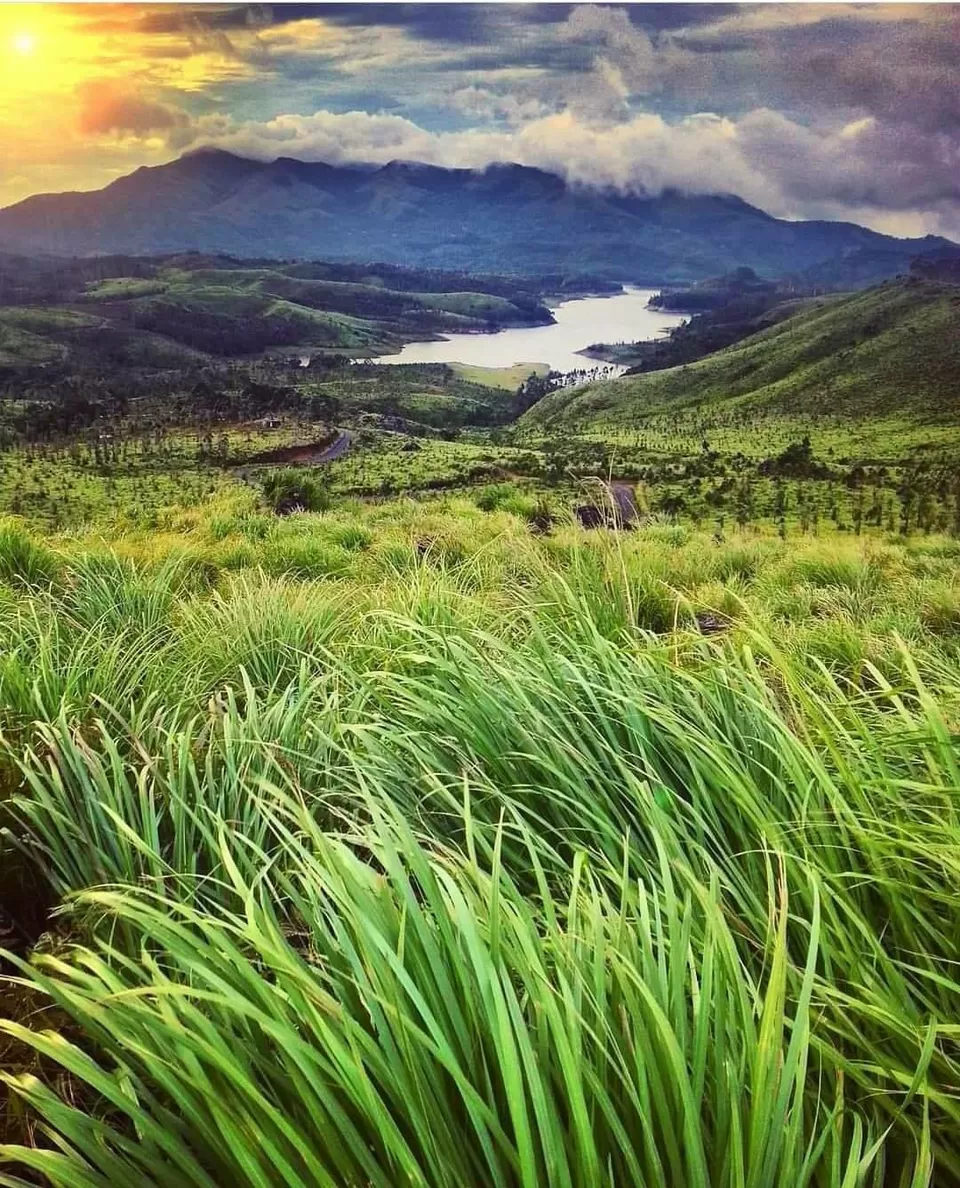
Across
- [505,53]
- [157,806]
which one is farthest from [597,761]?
[505,53]

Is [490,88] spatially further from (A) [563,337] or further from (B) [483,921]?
(B) [483,921]

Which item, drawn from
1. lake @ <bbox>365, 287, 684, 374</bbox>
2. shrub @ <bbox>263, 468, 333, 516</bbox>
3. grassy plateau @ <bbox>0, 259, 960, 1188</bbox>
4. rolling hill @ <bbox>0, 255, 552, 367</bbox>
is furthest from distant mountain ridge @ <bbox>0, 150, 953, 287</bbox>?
grassy plateau @ <bbox>0, 259, 960, 1188</bbox>

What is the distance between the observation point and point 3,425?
542 centimetres

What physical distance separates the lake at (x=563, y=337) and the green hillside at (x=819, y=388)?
0.39 meters

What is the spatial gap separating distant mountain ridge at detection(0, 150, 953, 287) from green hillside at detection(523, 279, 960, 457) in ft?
1.25

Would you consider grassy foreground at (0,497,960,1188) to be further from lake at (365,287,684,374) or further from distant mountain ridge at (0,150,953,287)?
distant mountain ridge at (0,150,953,287)

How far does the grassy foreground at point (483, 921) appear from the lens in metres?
0.59

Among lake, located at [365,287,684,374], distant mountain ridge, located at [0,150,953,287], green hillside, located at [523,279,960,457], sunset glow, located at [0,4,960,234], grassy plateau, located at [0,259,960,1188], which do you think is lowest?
grassy plateau, located at [0,259,960,1188]

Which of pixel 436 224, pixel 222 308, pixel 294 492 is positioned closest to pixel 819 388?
pixel 436 224

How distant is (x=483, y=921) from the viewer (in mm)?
743

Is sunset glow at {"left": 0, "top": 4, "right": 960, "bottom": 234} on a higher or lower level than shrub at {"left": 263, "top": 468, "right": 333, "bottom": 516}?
higher

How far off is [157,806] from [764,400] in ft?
20.1

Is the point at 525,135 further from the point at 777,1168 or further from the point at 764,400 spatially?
the point at 777,1168

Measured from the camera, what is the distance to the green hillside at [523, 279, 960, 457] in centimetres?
611
